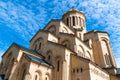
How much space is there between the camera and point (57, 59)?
752 inches

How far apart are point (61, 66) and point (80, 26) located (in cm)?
1756

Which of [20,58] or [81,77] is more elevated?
[20,58]

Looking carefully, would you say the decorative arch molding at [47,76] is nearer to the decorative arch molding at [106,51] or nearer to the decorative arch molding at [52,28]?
the decorative arch molding at [52,28]

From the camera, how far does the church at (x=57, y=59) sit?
1697 centimetres

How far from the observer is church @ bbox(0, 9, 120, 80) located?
16969 mm

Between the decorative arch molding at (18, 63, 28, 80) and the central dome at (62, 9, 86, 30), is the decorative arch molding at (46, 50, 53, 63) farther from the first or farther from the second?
the central dome at (62, 9, 86, 30)

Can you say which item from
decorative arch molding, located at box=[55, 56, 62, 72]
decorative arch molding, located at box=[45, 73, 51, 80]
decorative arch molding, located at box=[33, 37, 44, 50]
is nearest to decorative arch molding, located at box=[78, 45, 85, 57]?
decorative arch molding, located at box=[55, 56, 62, 72]

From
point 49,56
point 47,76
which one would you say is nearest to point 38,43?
point 49,56

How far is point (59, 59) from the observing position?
1891cm

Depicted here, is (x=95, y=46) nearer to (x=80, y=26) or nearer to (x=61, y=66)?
(x=80, y=26)

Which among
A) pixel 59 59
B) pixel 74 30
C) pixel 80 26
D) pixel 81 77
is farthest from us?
pixel 80 26

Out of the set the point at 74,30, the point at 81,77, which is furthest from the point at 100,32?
the point at 81,77

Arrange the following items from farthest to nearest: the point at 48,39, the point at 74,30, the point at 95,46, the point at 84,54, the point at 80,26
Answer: the point at 80,26 < the point at 74,30 < the point at 95,46 < the point at 84,54 < the point at 48,39

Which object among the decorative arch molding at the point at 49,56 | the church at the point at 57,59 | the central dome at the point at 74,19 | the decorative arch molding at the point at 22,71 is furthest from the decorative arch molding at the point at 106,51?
the decorative arch molding at the point at 22,71
